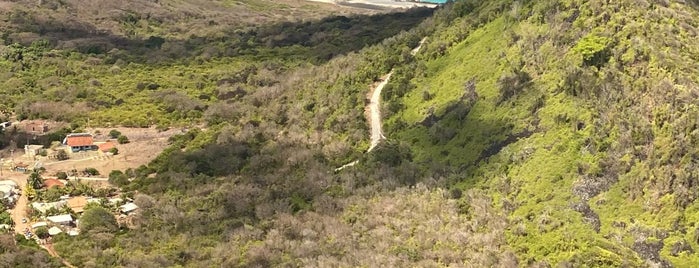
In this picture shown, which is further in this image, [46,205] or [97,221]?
[46,205]

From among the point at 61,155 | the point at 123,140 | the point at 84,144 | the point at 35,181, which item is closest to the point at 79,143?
the point at 84,144

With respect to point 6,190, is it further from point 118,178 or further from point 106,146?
point 106,146

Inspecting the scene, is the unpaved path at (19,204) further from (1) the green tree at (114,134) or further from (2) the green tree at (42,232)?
(1) the green tree at (114,134)

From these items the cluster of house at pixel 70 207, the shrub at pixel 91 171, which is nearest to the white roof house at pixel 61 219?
the cluster of house at pixel 70 207

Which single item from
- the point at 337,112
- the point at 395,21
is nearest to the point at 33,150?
the point at 337,112

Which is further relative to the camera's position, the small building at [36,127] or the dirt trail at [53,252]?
the small building at [36,127]

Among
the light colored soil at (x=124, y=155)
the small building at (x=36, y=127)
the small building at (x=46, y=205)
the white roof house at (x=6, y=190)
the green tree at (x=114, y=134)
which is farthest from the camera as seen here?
the small building at (x=36, y=127)

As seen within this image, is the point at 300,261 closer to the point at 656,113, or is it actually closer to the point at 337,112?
the point at 656,113
